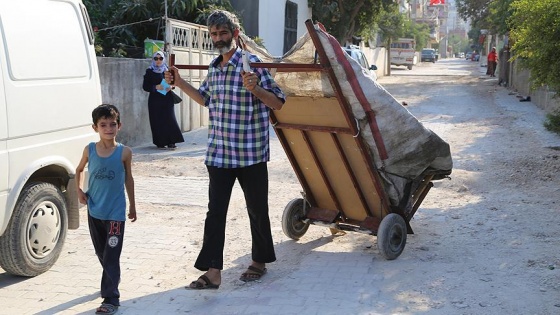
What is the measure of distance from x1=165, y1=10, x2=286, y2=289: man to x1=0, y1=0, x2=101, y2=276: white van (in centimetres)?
100

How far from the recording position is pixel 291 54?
18.9 feet

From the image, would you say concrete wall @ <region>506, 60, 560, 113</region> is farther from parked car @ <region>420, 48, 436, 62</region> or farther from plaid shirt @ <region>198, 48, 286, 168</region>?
parked car @ <region>420, 48, 436, 62</region>

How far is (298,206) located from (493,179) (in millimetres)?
4086

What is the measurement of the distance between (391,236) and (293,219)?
107cm

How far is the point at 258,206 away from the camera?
207 inches

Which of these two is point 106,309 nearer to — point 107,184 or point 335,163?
point 107,184

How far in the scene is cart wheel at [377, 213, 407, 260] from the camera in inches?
224

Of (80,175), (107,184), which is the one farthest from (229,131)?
(80,175)

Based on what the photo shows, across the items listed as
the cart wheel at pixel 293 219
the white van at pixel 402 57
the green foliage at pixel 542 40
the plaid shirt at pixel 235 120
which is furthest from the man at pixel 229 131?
the white van at pixel 402 57

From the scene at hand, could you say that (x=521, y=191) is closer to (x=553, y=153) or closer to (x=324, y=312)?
(x=553, y=153)

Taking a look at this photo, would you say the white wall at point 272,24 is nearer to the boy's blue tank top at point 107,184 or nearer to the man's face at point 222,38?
the man's face at point 222,38

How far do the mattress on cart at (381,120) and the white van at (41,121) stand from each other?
155 cm

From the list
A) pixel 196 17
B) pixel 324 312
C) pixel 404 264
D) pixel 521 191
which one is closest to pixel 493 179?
pixel 521 191

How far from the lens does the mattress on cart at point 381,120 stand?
5.34 m
